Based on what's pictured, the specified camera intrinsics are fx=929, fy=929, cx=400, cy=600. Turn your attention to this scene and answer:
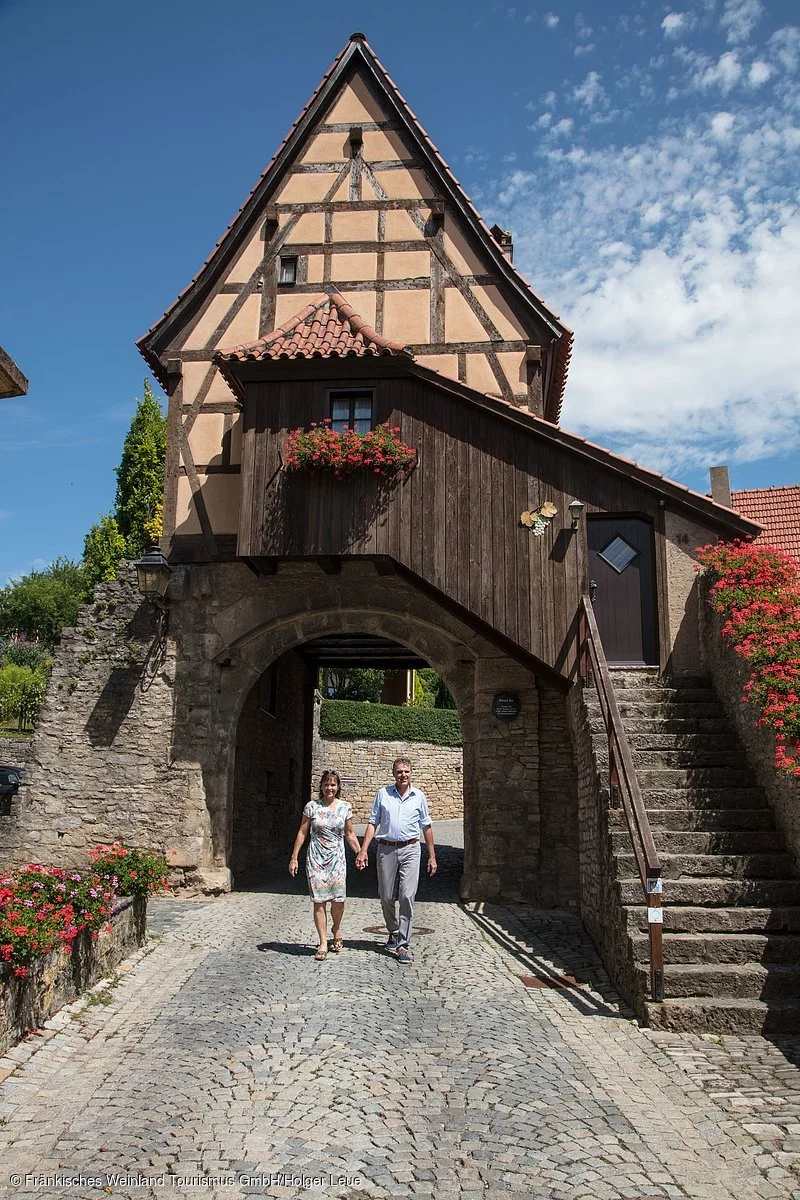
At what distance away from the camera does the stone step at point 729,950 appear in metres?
5.90

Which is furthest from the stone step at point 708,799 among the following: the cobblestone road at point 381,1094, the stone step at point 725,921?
the cobblestone road at point 381,1094

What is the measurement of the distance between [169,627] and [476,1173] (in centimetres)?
921

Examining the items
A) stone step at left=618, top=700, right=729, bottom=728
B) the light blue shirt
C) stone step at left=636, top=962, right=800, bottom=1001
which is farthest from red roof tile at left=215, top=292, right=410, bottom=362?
stone step at left=636, top=962, right=800, bottom=1001

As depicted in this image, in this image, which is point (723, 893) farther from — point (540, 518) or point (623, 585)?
point (540, 518)

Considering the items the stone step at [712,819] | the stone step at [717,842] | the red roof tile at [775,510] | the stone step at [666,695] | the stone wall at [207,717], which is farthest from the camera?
the red roof tile at [775,510]

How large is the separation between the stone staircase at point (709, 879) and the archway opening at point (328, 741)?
4531mm

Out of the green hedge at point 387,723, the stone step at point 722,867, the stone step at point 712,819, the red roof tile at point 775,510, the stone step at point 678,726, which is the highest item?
the red roof tile at point 775,510

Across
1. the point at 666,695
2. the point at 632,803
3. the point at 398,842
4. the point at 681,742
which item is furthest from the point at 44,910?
the point at 666,695

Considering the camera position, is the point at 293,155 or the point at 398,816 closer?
the point at 398,816

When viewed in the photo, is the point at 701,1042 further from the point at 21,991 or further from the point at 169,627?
the point at 169,627

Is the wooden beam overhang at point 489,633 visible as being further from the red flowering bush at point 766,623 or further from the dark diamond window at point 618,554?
the red flowering bush at point 766,623

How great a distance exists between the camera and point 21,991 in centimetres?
521

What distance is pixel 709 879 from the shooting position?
660cm

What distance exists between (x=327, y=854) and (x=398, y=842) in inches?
23.8
